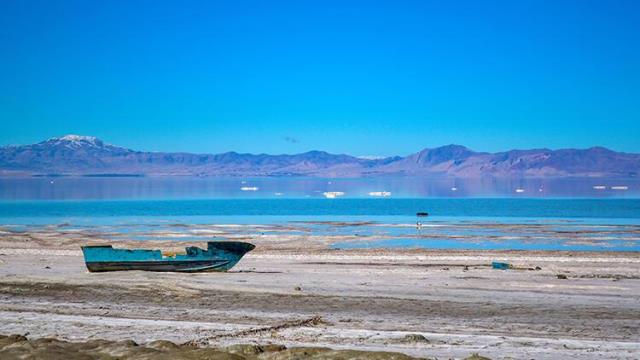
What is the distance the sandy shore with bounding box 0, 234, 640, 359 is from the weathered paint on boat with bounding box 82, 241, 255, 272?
0.65 metres

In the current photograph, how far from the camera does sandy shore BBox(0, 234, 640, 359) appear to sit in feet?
49.1

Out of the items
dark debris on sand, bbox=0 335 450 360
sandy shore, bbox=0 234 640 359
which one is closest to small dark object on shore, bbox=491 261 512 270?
sandy shore, bbox=0 234 640 359

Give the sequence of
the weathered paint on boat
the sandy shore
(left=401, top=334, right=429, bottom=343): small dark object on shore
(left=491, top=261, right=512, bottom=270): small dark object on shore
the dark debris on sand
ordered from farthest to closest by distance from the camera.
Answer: (left=491, top=261, right=512, bottom=270): small dark object on shore → the weathered paint on boat → the sandy shore → (left=401, top=334, right=429, bottom=343): small dark object on shore → the dark debris on sand

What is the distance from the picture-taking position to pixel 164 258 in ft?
85.9

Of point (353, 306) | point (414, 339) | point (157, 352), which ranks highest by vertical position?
point (157, 352)

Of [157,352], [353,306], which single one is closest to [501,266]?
[353,306]

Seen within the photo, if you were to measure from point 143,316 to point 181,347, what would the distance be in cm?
529

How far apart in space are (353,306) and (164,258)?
886cm

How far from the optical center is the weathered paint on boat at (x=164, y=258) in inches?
1011

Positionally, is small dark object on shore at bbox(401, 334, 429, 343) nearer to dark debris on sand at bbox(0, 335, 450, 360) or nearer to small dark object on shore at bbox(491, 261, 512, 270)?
dark debris on sand at bbox(0, 335, 450, 360)

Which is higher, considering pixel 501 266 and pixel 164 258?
pixel 164 258

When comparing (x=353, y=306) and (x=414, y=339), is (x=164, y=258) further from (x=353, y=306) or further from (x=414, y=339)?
(x=414, y=339)

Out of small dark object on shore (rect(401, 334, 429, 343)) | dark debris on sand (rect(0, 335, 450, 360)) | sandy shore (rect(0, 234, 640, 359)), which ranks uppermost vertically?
dark debris on sand (rect(0, 335, 450, 360))

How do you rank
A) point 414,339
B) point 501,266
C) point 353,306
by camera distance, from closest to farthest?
point 414,339 → point 353,306 → point 501,266
